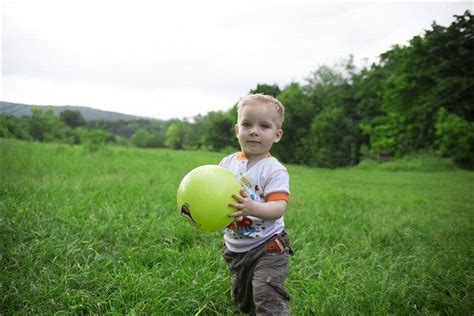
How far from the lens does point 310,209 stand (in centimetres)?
627

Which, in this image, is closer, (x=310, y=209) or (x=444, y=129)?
(x=310, y=209)

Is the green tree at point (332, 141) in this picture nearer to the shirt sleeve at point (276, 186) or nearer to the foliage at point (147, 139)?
the shirt sleeve at point (276, 186)

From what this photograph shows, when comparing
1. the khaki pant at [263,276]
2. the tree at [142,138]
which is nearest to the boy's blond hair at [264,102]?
the khaki pant at [263,276]

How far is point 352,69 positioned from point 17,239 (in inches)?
1590

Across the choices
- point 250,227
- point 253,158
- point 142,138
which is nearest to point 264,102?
point 253,158

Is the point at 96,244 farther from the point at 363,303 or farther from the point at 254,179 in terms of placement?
the point at 363,303

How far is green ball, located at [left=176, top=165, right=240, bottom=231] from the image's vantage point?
2059 mm

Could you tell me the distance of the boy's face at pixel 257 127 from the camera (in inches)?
90.3

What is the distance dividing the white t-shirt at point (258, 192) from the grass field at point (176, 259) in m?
0.65

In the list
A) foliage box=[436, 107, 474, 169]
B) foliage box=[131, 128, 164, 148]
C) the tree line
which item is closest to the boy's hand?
the tree line

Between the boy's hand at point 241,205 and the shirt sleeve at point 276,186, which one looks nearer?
the boy's hand at point 241,205

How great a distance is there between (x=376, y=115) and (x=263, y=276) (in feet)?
111

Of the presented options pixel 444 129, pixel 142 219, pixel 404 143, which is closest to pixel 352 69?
pixel 404 143

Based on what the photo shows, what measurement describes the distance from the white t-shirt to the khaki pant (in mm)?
58
